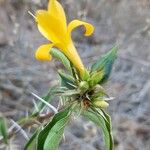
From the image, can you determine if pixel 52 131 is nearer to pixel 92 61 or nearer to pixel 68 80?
pixel 68 80

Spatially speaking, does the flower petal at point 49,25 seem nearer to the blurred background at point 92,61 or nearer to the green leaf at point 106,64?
the green leaf at point 106,64

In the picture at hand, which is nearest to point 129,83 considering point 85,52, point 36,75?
point 85,52

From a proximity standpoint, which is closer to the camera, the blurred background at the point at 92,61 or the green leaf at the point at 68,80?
the green leaf at the point at 68,80

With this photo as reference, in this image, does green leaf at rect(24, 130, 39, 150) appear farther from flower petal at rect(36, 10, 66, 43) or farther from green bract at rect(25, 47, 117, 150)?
flower petal at rect(36, 10, 66, 43)

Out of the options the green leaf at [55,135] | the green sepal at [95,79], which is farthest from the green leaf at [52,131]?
the green sepal at [95,79]

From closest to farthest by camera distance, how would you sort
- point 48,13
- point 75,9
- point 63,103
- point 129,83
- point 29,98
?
1. point 48,13
2. point 63,103
3. point 29,98
4. point 129,83
5. point 75,9

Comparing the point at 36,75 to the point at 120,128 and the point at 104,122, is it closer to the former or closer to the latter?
the point at 120,128
